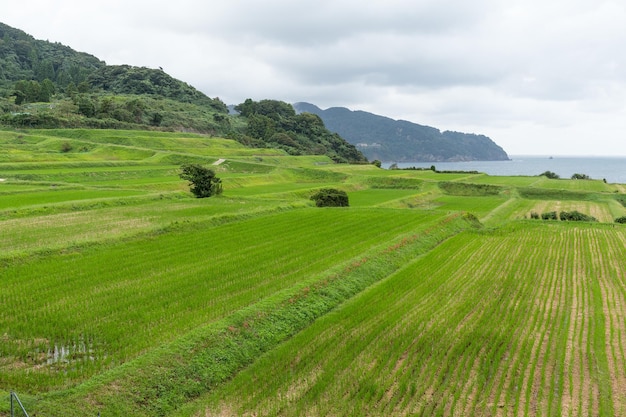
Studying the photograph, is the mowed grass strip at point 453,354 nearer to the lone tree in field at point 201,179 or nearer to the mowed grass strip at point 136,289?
the mowed grass strip at point 136,289

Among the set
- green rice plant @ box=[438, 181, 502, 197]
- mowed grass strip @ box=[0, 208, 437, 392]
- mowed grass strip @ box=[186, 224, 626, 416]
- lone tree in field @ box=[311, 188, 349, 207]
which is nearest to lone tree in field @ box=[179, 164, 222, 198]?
lone tree in field @ box=[311, 188, 349, 207]

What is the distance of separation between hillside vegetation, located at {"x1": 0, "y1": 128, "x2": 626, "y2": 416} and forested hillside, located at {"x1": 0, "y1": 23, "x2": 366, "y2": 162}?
232ft

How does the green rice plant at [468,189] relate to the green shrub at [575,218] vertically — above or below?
above

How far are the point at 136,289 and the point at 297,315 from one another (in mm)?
5341

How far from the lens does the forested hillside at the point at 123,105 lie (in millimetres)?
89812

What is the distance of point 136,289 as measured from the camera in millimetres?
13867

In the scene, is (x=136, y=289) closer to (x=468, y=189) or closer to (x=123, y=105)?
(x=468, y=189)

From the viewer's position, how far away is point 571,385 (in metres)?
9.77

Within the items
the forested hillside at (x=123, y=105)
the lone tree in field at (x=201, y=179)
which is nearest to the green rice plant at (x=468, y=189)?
the lone tree in field at (x=201, y=179)

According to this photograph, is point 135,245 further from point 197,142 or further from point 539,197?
point 197,142

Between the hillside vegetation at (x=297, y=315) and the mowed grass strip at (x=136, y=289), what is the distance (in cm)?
6

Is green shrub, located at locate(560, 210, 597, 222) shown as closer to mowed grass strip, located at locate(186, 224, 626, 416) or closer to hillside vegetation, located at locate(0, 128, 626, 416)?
hillside vegetation, located at locate(0, 128, 626, 416)

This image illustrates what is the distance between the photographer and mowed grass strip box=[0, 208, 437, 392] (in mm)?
9727

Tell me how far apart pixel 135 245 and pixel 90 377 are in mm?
11898
